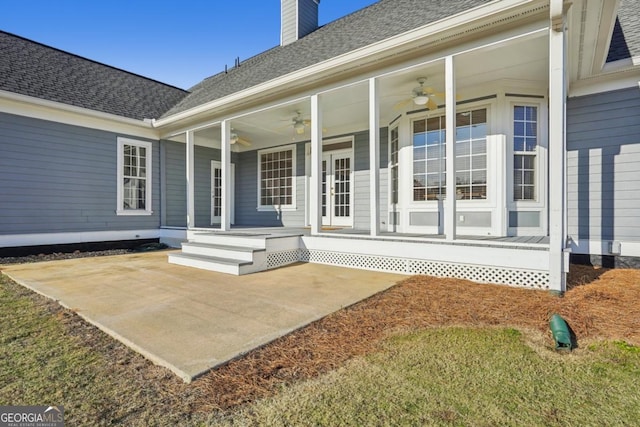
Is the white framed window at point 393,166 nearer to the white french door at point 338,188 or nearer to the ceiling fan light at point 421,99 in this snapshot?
the white french door at point 338,188

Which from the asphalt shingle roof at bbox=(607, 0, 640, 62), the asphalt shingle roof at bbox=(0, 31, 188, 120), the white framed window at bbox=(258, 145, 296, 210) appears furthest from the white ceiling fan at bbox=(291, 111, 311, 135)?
the asphalt shingle roof at bbox=(607, 0, 640, 62)

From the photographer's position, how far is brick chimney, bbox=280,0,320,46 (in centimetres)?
970

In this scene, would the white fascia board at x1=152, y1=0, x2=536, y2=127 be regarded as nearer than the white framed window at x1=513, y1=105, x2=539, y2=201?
Yes

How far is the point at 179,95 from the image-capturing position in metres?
10.2

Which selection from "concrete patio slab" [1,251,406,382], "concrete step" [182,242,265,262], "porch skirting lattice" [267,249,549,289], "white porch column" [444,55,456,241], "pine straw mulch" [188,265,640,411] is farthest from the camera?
"concrete step" [182,242,265,262]

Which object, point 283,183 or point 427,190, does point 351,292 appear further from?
point 283,183

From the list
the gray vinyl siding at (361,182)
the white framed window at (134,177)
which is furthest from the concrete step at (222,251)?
the gray vinyl siding at (361,182)

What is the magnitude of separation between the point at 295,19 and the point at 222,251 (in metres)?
7.87

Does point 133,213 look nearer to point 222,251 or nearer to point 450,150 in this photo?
point 222,251

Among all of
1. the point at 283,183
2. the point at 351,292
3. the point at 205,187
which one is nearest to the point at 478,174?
the point at 351,292

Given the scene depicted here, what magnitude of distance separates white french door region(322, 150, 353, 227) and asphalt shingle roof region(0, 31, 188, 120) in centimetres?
490

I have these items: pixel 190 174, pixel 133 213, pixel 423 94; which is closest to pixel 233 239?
pixel 190 174

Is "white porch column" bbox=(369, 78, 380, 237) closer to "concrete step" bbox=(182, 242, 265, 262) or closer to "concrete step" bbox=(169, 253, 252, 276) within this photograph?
"concrete step" bbox=(182, 242, 265, 262)

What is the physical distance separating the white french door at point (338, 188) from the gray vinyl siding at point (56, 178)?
497 cm
